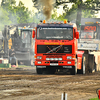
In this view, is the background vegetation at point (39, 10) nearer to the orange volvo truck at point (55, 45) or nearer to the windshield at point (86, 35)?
the windshield at point (86, 35)

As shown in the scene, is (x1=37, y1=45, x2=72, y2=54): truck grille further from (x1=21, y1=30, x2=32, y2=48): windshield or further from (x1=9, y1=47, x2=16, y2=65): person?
(x1=21, y1=30, x2=32, y2=48): windshield

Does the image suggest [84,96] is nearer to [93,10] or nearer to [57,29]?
[57,29]

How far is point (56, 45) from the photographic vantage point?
66.2 feet

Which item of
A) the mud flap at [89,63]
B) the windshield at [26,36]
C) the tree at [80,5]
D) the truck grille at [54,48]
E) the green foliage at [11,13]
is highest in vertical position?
the green foliage at [11,13]

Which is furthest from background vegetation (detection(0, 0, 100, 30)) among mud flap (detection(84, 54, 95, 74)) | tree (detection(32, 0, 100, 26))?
mud flap (detection(84, 54, 95, 74))

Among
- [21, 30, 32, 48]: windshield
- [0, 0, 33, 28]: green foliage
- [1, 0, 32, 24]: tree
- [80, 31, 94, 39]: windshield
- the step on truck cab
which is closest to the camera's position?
the step on truck cab

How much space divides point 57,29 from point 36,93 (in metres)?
8.93

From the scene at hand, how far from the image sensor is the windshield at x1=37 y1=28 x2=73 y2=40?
20156 millimetres

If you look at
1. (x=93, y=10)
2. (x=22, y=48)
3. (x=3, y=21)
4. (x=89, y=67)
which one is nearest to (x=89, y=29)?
(x=22, y=48)

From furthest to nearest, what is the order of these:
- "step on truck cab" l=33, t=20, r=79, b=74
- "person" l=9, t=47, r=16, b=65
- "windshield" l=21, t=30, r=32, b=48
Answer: "windshield" l=21, t=30, r=32, b=48
"person" l=9, t=47, r=16, b=65
"step on truck cab" l=33, t=20, r=79, b=74

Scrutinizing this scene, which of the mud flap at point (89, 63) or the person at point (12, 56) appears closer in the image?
the mud flap at point (89, 63)

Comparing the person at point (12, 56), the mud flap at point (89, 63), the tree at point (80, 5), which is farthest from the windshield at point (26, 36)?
the tree at point (80, 5)

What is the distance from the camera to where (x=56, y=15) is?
12319 cm

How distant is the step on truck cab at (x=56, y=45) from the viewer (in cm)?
2012
